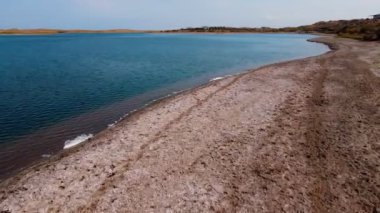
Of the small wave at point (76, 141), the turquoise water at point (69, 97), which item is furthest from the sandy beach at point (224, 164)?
the turquoise water at point (69, 97)

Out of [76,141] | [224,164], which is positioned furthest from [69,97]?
[224,164]

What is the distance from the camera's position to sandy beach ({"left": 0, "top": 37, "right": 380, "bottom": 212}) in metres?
12.5

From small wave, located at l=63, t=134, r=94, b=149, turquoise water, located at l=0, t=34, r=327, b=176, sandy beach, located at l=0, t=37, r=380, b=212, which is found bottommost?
turquoise water, located at l=0, t=34, r=327, b=176

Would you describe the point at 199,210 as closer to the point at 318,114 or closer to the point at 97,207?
the point at 97,207

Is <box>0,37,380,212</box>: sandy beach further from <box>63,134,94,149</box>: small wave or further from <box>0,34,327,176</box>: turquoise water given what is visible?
<box>0,34,327,176</box>: turquoise water

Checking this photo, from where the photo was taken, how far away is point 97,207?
12.4 metres

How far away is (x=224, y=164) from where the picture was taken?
15406mm

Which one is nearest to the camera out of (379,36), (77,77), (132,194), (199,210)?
(199,210)

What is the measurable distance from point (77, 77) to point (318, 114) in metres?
34.9

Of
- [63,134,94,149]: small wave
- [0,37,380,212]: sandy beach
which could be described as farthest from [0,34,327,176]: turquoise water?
[0,37,380,212]: sandy beach

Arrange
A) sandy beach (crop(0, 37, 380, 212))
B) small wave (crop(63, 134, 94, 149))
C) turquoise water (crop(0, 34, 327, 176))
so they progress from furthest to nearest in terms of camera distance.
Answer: turquoise water (crop(0, 34, 327, 176)) < small wave (crop(63, 134, 94, 149)) < sandy beach (crop(0, 37, 380, 212))

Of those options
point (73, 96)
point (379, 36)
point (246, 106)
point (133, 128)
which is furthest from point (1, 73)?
point (379, 36)

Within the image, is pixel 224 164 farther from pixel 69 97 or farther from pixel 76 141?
pixel 69 97

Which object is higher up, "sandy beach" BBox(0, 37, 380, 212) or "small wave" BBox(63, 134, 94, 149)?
"sandy beach" BBox(0, 37, 380, 212)
